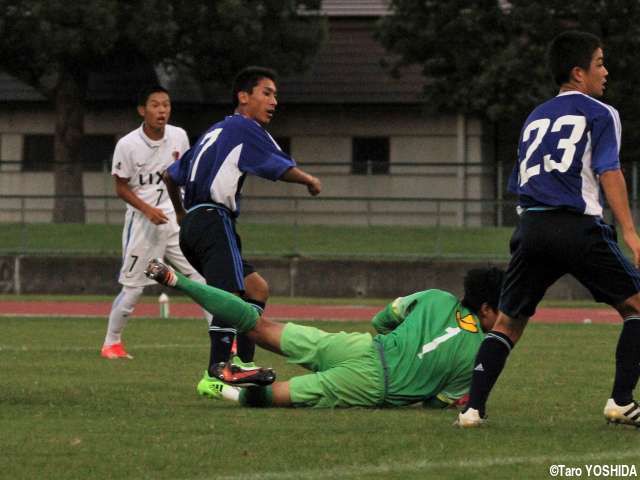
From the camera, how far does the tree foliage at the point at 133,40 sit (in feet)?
108

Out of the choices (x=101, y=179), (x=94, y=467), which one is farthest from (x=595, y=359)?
(x=101, y=179)

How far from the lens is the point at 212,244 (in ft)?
32.6

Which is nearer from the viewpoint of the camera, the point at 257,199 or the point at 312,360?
the point at 312,360

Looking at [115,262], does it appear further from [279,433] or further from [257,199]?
[279,433]

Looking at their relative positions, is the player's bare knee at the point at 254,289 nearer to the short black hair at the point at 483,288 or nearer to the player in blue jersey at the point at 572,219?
the short black hair at the point at 483,288

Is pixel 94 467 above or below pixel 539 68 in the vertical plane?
below

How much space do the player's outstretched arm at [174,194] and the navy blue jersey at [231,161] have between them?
1.58 feet

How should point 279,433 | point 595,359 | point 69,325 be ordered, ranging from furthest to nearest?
point 69,325, point 595,359, point 279,433

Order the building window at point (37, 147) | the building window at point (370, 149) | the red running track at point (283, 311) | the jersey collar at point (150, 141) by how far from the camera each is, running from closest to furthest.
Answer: the jersey collar at point (150, 141) → the red running track at point (283, 311) → the building window at point (370, 149) → the building window at point (37, 147)

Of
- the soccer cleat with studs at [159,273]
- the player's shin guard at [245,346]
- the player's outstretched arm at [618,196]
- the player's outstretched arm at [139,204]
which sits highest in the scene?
the player's outstretched arm at [618,196]

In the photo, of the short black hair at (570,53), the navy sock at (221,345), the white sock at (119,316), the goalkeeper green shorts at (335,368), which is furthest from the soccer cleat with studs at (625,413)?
the white sock at (119,316)

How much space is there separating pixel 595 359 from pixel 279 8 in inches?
895

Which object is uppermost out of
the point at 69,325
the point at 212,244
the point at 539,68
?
the point at 539,68

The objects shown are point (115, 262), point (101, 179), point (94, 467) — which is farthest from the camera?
point (101, 179)
